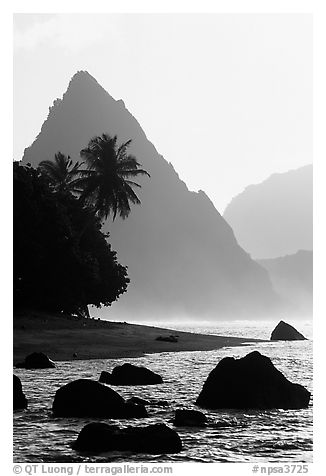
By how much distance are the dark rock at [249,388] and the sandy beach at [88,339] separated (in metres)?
12.3

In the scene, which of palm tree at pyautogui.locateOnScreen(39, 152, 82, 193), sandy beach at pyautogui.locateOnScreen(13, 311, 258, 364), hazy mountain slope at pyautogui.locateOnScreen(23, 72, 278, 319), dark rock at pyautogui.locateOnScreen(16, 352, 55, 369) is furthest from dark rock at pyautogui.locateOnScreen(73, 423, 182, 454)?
palm tree at pyautogui.locateOnScreen(39, 152, 82, 193)

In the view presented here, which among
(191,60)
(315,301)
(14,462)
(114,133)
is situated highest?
(114,133)

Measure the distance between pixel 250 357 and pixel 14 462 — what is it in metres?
8.18

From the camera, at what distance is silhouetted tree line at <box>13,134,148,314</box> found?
43.6 meters

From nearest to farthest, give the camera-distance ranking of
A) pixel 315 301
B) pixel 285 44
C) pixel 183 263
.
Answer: pixel 315 301 → pixel 285 44 → pixel 183 263

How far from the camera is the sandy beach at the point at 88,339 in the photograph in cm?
3244

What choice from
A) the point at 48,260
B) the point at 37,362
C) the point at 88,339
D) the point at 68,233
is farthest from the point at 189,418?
the point at 68,233

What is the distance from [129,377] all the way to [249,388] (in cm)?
536

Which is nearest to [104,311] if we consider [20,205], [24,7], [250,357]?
[20,205]

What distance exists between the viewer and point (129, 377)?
74.9 feet

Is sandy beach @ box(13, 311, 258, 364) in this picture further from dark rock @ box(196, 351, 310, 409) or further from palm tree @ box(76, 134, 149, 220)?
palm tree @ box(76, 134, 149, 220)

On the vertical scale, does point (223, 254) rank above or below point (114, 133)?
below
